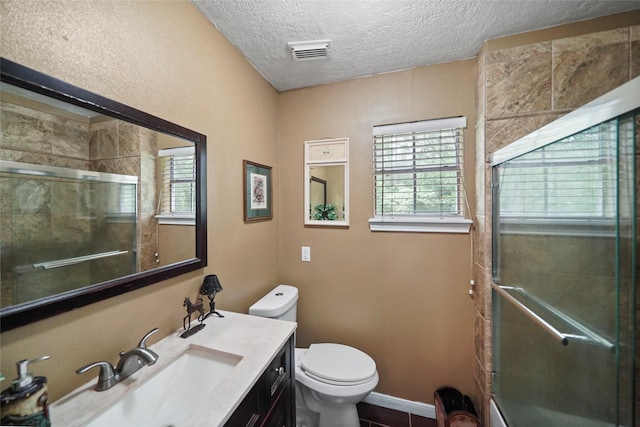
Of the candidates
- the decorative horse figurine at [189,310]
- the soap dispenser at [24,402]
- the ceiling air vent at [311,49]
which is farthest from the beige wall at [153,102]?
the ceiling air vent at [311,49]

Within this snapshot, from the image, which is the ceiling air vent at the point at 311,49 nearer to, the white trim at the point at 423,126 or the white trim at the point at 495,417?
the white trim at the point at 423,126

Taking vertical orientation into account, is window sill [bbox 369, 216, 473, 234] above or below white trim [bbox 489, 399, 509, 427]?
above

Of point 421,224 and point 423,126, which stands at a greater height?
point 423,126

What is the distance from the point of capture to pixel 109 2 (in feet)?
2.70

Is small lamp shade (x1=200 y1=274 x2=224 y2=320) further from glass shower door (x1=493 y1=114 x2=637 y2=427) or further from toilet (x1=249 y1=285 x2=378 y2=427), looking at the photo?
glass shower door (x1=493 y1=114 x2=637 y2=427)

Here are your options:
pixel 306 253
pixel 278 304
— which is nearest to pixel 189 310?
pixel 278 304

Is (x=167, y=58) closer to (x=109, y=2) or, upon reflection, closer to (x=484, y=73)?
(x=109, y=2)

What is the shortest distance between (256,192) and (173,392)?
1167 mm

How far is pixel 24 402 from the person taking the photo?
1.71ft

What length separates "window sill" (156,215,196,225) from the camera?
3.41ft

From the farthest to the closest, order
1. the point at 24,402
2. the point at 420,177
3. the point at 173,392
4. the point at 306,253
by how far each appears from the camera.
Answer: the point at 306,253 → the point at 420,177 → the point at 173,392 → the point at 24,402

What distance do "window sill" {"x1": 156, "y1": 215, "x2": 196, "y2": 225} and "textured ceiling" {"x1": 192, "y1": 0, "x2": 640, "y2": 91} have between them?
42.2 inches

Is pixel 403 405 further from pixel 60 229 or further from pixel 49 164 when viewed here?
pixel 49 164

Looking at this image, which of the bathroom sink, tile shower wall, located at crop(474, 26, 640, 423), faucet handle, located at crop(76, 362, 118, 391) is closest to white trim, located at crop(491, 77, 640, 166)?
tile shower wall, located at crop(474, 26, 640, 423)
